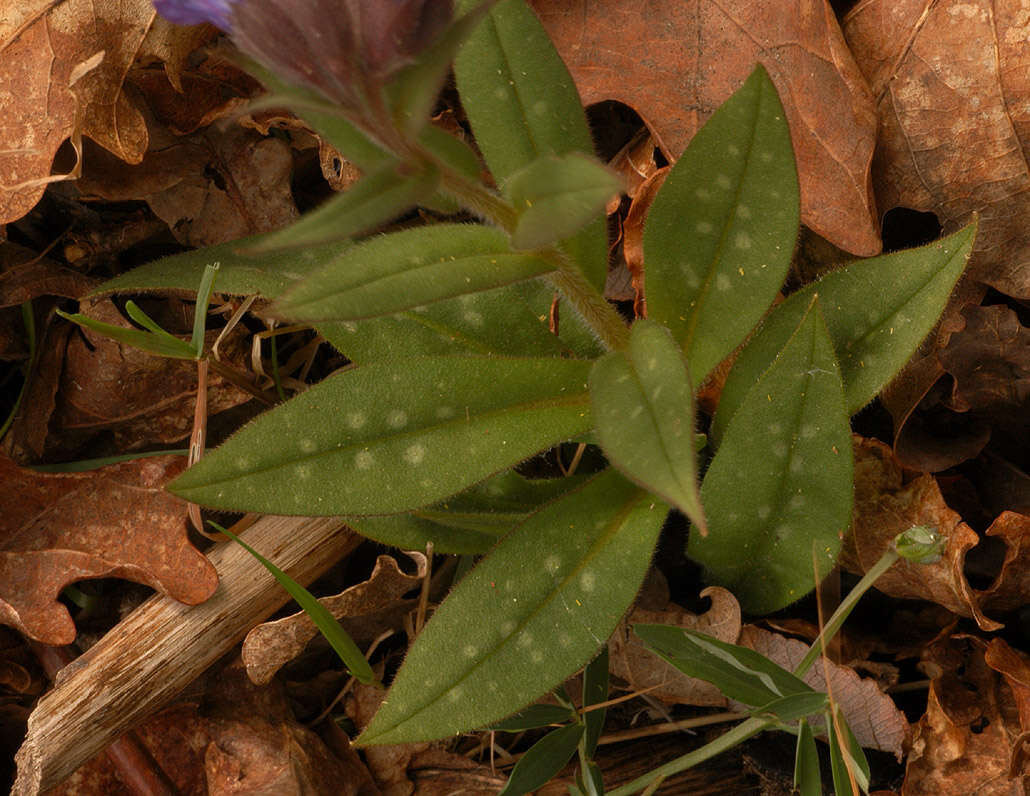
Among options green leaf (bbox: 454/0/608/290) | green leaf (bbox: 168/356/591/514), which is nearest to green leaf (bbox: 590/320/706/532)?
green leaf (bbox: 168/356/591/514)

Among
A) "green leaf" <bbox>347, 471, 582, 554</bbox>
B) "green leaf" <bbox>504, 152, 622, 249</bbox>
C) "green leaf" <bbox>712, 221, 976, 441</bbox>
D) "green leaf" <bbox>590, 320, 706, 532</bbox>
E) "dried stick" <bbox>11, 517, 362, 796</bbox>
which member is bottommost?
"dried stick" <bbox>11, 517, 362, 796</bbox>

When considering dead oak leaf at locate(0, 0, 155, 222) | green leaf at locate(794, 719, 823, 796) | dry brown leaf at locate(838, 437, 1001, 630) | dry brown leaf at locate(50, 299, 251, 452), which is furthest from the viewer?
dry brown leaf at locate(50, 299, 251, 452)

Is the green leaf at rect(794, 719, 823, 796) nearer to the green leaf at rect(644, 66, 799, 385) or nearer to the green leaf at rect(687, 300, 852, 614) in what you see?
the green leaf at rect(687, 300, 852, 614)

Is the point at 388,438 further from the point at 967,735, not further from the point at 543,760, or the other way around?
the point at 967,735

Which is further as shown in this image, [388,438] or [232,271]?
[232,271]

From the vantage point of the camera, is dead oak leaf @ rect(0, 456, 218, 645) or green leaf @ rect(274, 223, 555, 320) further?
dead oak leaf @ rect(0, 456, 218, 645)

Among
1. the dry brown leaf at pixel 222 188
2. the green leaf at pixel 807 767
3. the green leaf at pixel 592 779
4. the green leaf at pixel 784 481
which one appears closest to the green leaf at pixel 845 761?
the green leaf at pixel 807 767

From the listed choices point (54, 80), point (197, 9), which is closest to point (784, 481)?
point (197, 9)
